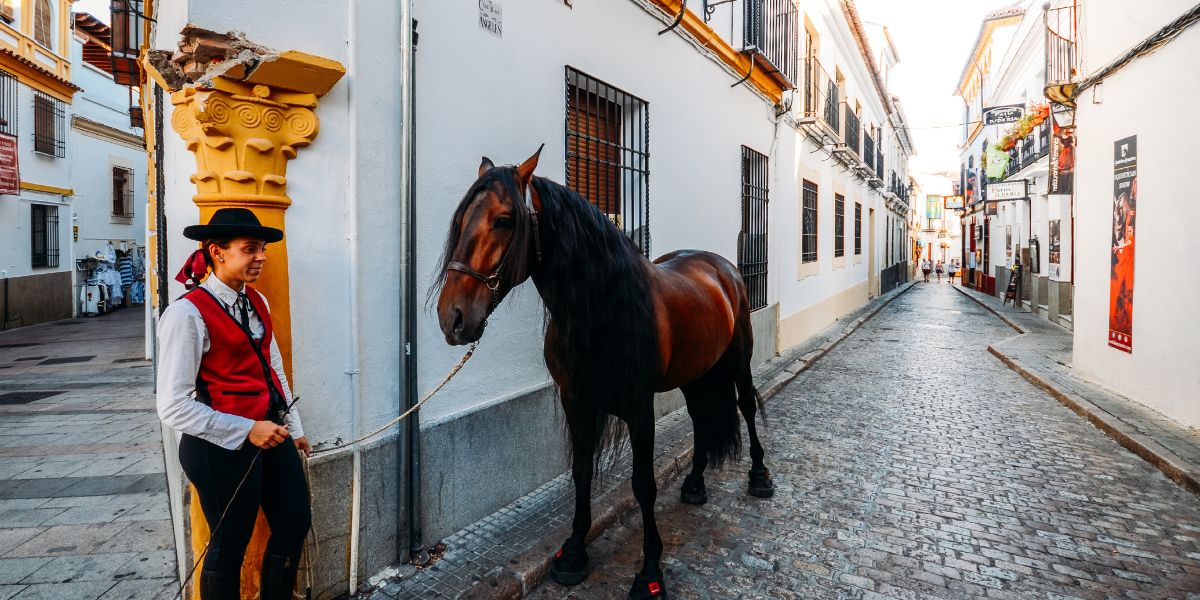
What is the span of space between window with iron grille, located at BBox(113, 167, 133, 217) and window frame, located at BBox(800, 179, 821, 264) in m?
19.2

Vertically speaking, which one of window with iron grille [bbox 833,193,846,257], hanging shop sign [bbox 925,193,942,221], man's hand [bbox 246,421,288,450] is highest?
hanging shop sign [bbox 925,193,942,221]

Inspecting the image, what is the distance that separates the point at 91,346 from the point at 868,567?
1300 cm

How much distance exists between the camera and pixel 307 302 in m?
2.64

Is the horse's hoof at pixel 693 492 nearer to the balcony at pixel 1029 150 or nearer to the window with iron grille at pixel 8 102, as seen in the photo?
the balcony at pixel 1029 150

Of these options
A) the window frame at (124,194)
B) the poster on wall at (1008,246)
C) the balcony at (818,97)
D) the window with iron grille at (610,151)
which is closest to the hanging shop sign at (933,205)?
the poster on wall at (1008,246)

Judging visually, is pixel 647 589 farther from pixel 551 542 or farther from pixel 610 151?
pixel 610 151

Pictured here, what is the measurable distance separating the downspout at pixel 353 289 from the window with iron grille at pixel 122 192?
20069 mm

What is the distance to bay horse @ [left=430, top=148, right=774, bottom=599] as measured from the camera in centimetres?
224

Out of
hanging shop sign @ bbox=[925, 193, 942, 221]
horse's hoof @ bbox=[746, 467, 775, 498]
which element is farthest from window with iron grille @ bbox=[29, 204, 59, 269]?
hanging shop sign @ bbox=[925, 193, 942, 221]

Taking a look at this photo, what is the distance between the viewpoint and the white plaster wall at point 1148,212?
5430 millimetres

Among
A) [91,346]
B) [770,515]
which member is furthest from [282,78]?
[91,346]

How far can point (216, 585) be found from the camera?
6.67ft

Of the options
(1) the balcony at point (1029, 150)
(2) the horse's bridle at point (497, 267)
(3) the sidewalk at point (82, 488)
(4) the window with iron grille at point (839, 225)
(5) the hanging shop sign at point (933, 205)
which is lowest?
(3) the sidewalk at point (82, 488)

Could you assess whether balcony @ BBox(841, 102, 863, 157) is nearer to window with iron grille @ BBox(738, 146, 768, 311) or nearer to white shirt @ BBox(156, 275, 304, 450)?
window with iron grille @ BBox(738, 146, 768, 311)
